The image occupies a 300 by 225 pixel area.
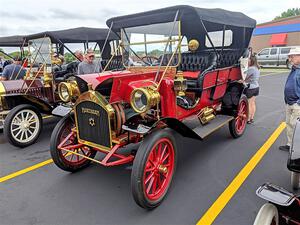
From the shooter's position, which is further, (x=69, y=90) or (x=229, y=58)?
(x=229, y=58)

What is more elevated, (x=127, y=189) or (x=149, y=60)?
(x=149, y=60)

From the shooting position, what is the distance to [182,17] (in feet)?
11.3

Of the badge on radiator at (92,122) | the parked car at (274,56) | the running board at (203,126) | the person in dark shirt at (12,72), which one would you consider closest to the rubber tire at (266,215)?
the running board at (203,126)

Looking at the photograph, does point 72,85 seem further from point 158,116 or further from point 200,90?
point 200,90

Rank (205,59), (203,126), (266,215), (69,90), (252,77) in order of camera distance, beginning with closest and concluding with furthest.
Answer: (266,215), (69,90), (203,126), (205,59), (252,77)

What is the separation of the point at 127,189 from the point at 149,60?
6.46ft

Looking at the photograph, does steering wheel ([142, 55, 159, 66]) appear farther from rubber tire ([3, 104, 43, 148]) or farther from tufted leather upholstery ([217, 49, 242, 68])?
rubber tire ([3, 104, 43, 148])

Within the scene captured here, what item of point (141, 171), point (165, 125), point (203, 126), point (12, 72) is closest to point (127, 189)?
point (141, 171)

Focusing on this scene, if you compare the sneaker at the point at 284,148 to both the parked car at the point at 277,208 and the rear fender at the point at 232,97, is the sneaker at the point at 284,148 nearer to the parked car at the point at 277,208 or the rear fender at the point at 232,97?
the rear fender at the point at 232,97

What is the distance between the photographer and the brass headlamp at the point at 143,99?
2.65 metres

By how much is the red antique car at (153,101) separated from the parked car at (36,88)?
1037 mm

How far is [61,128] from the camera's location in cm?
328

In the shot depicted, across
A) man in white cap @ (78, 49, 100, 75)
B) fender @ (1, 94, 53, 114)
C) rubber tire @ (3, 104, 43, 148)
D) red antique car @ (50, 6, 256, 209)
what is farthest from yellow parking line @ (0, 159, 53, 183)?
man in white cap @ (78, 49, 100, 75)

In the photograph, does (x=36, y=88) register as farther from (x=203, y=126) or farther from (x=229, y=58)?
(x=229, y=58)
